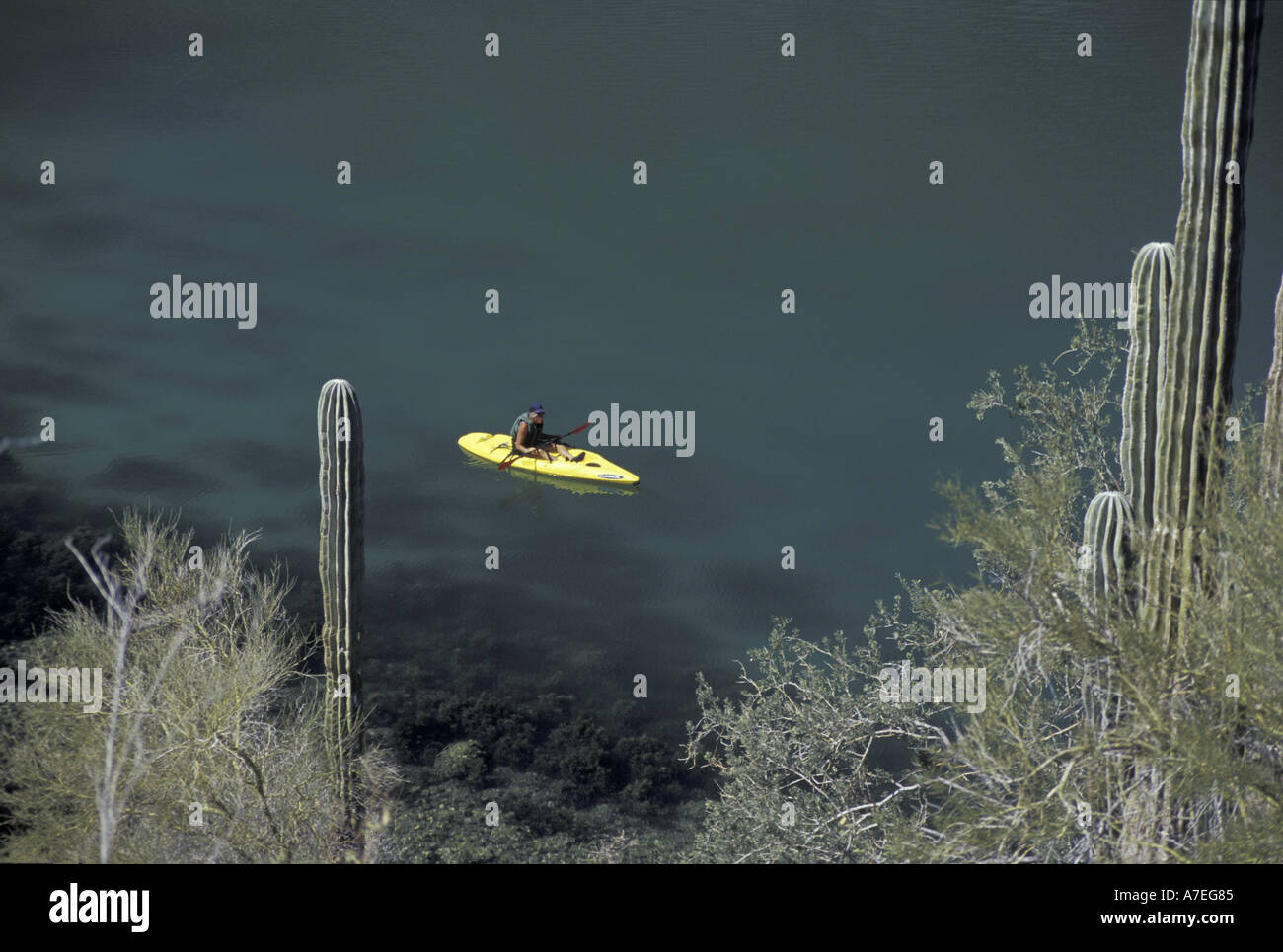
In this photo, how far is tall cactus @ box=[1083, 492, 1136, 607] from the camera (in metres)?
7.10

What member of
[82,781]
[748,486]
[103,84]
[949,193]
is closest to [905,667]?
[82,781]

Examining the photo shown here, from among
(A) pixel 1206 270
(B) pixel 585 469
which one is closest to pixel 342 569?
(A) pixel 1206 270

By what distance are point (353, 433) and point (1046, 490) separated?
526 centimetres

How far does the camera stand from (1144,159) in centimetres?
3038

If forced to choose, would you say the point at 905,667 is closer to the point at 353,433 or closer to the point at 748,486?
the point at 353,433

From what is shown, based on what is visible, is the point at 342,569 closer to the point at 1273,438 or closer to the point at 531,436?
the point at 1273,438

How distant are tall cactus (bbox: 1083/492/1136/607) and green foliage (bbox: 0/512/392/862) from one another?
5163 mm

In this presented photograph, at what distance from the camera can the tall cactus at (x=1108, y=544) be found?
710 cm

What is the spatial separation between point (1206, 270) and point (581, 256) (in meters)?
22.5

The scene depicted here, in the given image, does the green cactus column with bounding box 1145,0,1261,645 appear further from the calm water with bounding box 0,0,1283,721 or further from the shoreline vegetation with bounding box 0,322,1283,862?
the calm water with bounding box 0,0,1283,721

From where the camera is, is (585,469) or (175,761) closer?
(175,761)

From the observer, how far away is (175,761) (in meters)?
8.55

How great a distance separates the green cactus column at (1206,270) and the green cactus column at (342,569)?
575 centimetres

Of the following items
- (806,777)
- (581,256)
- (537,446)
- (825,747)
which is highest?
(581,256)
